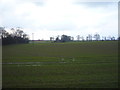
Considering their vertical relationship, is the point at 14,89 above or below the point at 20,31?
below

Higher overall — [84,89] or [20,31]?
[20,31]

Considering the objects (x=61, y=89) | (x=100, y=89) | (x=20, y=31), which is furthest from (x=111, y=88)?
(x=20, y=31)

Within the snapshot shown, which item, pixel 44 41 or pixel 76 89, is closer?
pixel 76 89

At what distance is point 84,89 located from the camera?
20.3 ft

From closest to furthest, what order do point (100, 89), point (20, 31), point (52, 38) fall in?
1. point (100, 89)
2. point (20, 31)
3. point (52, 38)

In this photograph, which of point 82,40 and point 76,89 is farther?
point 82,40

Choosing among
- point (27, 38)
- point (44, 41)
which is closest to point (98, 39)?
point (44, 41)

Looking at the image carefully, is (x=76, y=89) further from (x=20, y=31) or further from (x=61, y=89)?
(x=20, y=31)

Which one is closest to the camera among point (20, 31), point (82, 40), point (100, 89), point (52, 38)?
point (100, 89)

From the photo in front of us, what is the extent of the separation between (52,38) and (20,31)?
14.6 metres

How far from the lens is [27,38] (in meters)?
49.5

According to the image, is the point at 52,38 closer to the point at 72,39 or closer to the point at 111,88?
the point at 72,39

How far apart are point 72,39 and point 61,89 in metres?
56.4

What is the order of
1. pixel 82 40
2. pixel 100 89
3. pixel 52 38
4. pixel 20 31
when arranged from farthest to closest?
pixel 82 40 < pixel 52 38 < pixel 20 31 < pixel 100 89
